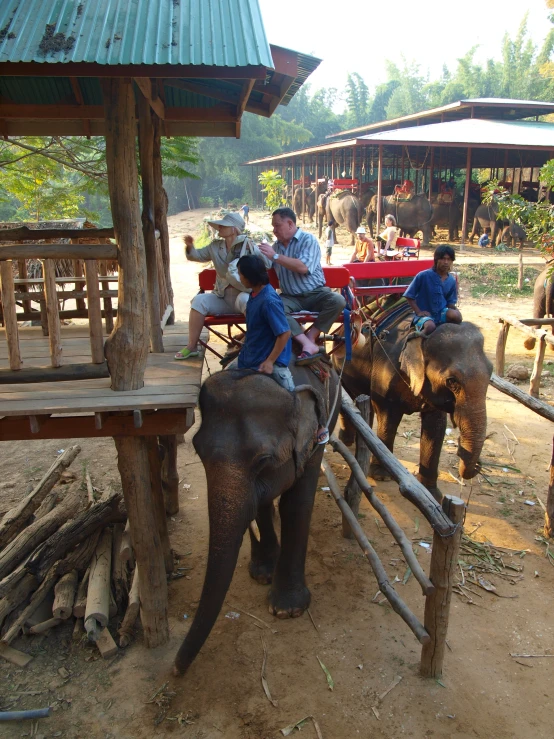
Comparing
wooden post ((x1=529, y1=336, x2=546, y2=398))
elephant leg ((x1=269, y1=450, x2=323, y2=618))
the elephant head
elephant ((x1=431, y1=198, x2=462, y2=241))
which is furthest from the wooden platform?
elephant ((x1=431, y1=198, x2=462, y2=241))

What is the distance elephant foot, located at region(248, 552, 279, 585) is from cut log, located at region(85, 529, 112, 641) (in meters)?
1.28

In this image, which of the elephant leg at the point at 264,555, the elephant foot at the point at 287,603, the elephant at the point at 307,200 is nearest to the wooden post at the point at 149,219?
the elephant leg at the point at 264,555

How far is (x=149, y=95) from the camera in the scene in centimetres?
518

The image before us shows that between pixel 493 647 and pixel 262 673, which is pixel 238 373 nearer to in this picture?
pixel 262 673

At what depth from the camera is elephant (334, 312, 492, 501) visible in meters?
5.64

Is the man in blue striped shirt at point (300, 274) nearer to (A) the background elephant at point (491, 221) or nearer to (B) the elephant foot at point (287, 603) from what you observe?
(B) the elephant foot at point (287, 603)

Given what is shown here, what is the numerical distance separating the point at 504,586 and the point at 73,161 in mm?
8780

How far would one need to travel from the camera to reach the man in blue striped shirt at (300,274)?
17.9ft

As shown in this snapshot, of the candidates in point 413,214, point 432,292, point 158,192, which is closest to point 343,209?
point 413,214

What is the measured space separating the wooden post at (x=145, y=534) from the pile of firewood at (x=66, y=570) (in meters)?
0.27

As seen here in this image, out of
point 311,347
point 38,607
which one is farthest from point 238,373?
point 38,607

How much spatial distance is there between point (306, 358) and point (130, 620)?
2.54m

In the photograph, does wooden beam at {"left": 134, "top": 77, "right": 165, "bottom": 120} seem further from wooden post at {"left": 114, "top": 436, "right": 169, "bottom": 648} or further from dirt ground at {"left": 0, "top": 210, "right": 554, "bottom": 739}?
dirt ground at {"left": 0, "top": 210, "right": 554, "bottom": 739}

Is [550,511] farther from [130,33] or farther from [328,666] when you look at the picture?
[130,33]
